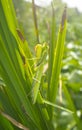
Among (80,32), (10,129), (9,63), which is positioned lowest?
(80,32)

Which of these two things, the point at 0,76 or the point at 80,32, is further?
the point at 80,32

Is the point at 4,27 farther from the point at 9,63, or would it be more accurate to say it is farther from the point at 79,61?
the point at 79,61

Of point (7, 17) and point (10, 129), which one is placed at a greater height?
point (7, 17)

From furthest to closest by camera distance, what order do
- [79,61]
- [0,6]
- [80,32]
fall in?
[80,32] → [79,61] → [0,6]

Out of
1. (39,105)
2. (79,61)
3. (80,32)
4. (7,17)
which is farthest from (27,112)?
(80,32)

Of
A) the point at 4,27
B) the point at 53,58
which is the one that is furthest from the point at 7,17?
the point at 53,58

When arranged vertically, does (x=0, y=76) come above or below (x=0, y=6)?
below

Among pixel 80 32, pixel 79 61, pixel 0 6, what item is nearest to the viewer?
pixel 0 6

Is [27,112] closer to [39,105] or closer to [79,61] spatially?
[39,105]

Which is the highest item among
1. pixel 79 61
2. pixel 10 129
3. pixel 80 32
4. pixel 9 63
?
pixel 9 63
